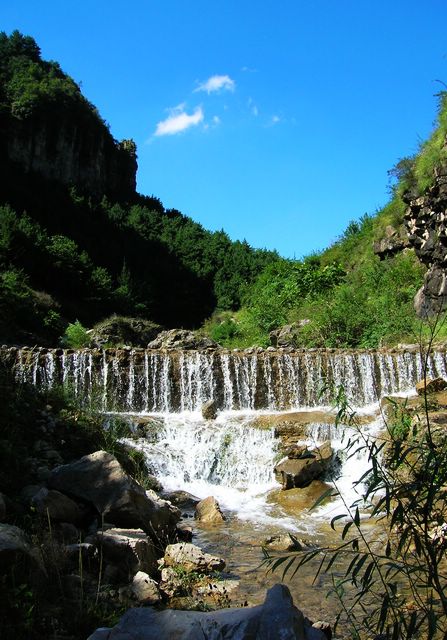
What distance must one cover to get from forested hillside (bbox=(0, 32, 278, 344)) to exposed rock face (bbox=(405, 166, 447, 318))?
1636 centimetres

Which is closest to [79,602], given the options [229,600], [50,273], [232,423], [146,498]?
[229,600]

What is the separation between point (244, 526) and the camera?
6.86m

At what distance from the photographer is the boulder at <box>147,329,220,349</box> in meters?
20.3

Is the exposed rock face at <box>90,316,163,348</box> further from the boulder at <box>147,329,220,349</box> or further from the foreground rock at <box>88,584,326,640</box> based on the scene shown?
the foreground rock at <box>88,584,326,640</box>

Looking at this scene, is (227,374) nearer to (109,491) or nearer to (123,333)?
(109,491)

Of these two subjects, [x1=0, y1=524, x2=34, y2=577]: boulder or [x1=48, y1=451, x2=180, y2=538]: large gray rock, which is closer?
[x1=0, y1=524, x2=34, y2=577]: boulder

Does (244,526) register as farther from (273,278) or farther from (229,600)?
(273,278)

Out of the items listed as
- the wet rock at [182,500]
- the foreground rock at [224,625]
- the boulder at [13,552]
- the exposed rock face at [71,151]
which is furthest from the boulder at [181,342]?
the exposed rock face at [71,151]

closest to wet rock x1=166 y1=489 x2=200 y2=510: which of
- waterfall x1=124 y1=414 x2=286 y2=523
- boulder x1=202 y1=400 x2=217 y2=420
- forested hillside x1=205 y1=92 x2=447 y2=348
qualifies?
waterfall x1=124 y1=414 x2=286 y2=523

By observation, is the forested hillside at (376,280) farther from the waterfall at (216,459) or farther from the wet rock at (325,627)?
the wet rock at (325,627)

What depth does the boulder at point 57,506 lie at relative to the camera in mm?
4473

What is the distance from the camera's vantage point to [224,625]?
93.9 inches

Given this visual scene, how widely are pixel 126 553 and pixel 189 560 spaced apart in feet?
2.18

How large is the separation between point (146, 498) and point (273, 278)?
78.1 ft
